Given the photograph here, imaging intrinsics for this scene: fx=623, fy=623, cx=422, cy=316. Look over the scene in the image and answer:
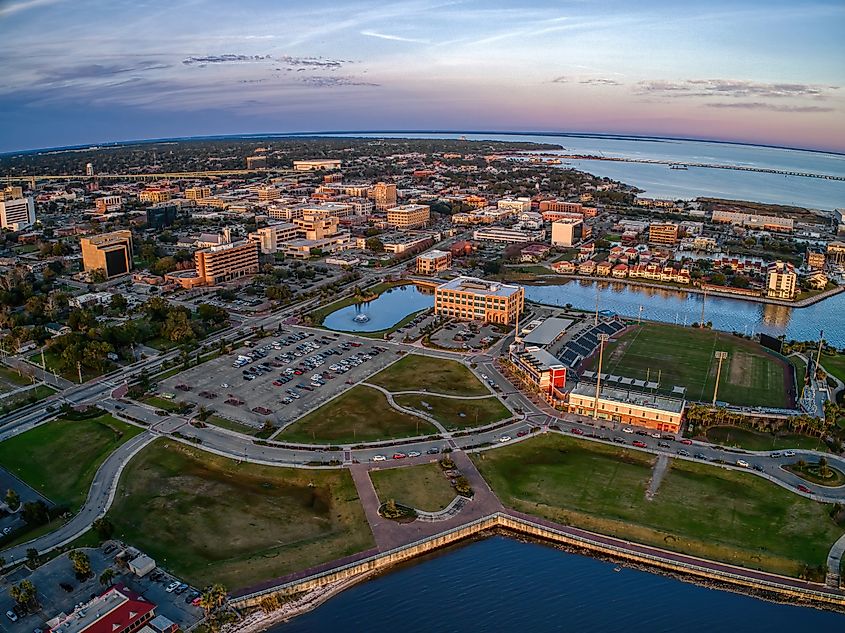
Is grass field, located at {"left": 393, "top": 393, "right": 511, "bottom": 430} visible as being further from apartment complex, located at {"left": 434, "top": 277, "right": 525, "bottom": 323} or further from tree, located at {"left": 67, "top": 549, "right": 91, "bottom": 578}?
tree, located at {"left": 67, "top": 549, "right": 91, "bottom": 578}

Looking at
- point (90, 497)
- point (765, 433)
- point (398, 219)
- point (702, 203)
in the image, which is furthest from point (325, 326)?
point (702, 203)

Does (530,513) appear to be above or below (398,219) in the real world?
below

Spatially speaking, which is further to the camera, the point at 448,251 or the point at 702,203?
the point at 702,203

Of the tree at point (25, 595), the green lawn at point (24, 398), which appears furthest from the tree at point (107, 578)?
the green lawn at point (24, 398)

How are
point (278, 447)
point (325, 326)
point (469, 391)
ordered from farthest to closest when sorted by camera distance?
1. point (325, 326)
2. point (469, 391)
3. point (278, 447)

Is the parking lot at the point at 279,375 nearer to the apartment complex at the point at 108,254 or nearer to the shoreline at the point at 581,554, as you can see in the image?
the shoreline at the point at 581,554

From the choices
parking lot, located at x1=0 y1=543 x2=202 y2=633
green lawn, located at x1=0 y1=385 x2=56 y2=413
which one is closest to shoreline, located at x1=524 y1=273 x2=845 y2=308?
green lawn, located at x1=0 y1=385 x2=56 y2=413

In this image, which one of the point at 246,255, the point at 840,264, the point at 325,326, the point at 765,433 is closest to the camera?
the point at 765,433

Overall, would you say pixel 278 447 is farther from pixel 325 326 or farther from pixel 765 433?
pixel 765 433
